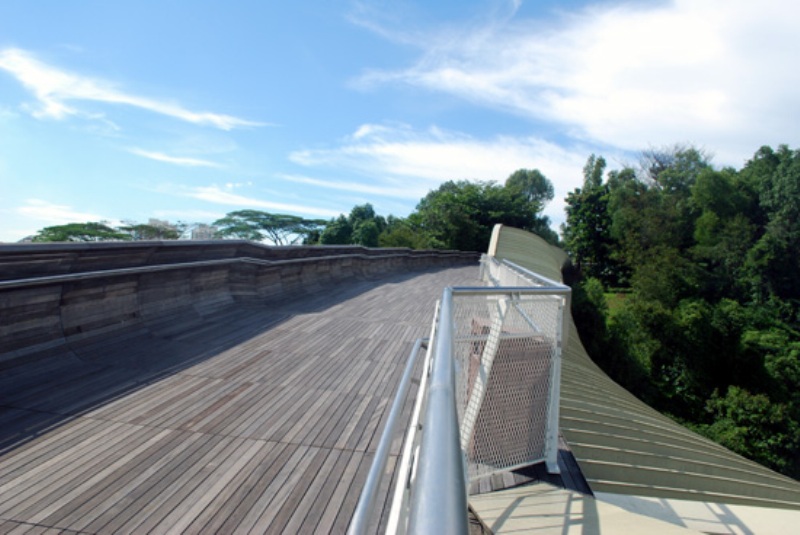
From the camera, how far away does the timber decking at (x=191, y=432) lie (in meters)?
2.31

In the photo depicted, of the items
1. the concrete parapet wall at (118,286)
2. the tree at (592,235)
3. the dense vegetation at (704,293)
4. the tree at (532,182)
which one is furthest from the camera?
the tree at (532,182)

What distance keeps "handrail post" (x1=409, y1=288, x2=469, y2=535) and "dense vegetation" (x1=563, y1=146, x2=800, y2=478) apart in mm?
22172

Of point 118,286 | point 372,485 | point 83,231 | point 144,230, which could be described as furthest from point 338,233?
point 372,485

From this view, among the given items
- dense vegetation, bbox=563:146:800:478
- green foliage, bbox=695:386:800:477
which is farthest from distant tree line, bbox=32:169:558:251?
green foliage, bbox=695:386:800:477

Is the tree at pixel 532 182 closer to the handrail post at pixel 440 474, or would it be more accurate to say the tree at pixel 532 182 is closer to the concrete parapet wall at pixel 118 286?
the concrete parapet wall at pixel 118 286

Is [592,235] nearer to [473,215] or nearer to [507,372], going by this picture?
[473,215]

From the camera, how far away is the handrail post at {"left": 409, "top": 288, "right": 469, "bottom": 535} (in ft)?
1.36

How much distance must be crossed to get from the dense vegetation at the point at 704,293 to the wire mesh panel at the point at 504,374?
19474mm

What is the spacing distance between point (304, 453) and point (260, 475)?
13.5 inches

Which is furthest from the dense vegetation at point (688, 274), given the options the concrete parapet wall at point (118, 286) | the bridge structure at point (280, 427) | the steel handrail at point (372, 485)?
the steel handrail at point (372, 485)

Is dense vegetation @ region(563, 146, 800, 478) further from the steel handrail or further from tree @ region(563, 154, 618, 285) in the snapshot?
the steel handrail

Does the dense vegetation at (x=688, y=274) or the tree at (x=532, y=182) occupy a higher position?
the tree at (x=532, y=182)

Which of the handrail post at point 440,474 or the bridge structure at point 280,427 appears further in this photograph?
the bridge structure at point 280,427

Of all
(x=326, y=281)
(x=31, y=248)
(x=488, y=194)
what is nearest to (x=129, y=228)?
(x=488, y=194)
